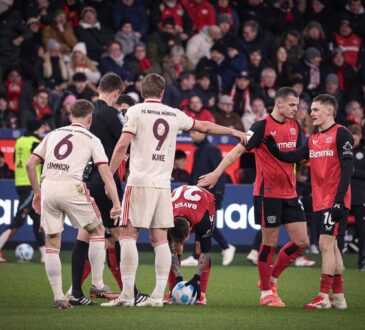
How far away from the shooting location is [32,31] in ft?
75.7

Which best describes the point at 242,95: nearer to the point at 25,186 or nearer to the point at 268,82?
the point at 268,82

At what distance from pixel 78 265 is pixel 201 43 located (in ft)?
44.2

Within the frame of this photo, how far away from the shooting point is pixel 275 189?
12.3 metres

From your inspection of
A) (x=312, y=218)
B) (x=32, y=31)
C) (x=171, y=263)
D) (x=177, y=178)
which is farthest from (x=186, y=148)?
(x=171, y=263)

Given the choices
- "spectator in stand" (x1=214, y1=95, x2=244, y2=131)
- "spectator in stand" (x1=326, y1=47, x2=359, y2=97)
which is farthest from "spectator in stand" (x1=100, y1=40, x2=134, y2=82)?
"spectator in stand" (x1=326, y1=47, x2=359, y2=97)

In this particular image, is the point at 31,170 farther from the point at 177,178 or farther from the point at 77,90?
the point at 77,90

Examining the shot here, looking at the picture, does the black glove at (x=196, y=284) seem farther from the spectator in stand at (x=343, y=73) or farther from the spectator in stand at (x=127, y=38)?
the spectator in stand at (x=343, y=73)

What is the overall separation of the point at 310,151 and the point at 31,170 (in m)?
3.01

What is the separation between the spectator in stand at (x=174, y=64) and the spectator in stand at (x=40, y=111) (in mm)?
3221

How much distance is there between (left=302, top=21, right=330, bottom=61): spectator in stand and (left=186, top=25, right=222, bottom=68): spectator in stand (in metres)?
2.39

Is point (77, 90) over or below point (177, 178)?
over

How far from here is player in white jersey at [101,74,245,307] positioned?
11.0 meters

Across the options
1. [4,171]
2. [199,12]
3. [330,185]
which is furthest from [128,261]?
[199,12]

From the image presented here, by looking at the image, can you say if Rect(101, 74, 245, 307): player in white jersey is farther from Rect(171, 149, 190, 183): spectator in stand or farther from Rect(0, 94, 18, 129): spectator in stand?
Rect(0, 94, 18, 129): spectator in stand
